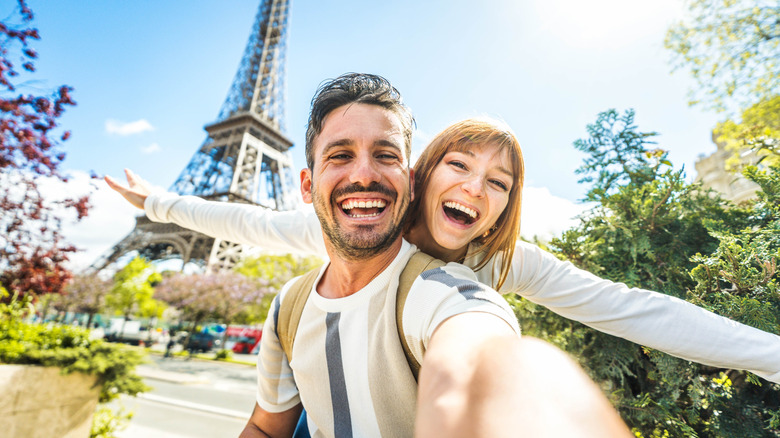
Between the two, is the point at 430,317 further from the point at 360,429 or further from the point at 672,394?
the point at 672,394

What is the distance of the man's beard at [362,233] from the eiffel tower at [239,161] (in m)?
26.2

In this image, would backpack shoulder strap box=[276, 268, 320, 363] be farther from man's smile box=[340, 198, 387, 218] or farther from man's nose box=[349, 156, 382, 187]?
man's nose box=[349, 156, 382, 187]

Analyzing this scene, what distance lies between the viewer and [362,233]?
4.67ft

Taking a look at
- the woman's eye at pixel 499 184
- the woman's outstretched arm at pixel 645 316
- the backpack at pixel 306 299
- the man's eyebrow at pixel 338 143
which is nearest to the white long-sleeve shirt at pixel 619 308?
the woman's outstretched arm at pixel 645 316

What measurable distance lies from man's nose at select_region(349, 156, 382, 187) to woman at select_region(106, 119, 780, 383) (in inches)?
18.5

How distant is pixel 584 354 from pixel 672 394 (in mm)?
521

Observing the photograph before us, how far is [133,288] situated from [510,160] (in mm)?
30368

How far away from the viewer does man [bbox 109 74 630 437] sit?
53 centimetres

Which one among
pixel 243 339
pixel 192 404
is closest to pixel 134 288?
pixel 243 339

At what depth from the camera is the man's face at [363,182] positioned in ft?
4.66

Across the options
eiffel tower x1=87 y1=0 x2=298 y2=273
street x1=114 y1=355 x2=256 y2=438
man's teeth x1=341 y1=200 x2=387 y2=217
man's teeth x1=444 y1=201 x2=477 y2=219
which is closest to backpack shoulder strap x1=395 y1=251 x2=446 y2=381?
man's teeth x1=341 y1=200 x2=387 y2=217

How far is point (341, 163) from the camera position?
1.51 metres

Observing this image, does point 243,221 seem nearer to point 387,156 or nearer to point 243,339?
point 387,156

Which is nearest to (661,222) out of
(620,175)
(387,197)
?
(620,175)
